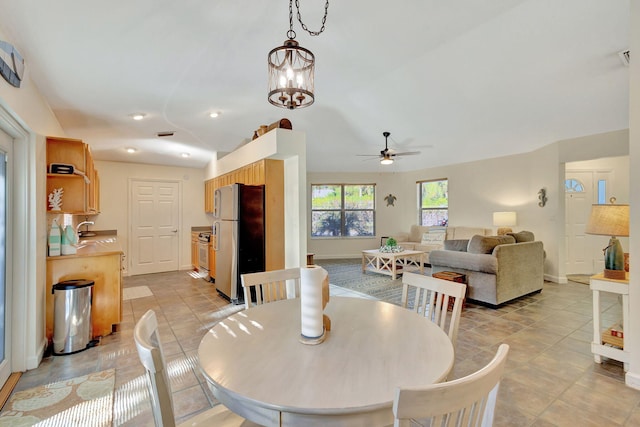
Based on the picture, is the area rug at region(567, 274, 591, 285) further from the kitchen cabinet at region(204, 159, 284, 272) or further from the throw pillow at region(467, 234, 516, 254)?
the kitchen cabinet at region(204, 159, 284, 272)

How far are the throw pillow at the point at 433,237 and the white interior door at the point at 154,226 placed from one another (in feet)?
18.7

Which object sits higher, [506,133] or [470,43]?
[470,43]

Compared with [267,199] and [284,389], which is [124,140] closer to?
[267,199]

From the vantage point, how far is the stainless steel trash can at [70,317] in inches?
107

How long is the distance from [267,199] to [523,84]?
12.5ft

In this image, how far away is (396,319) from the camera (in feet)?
4.91

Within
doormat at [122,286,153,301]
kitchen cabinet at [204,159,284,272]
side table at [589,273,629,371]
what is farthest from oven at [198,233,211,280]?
side table at [589,273,629,371]

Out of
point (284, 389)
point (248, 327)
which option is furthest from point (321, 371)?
point (248, 327)

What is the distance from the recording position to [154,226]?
6.43 metres

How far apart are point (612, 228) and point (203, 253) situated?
5.85 metres

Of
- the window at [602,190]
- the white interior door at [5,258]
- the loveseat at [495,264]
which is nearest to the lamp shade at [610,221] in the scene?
the loveseat at [495,264]

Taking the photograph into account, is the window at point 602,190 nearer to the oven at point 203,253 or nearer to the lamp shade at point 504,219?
the lamp shade at point 504,219

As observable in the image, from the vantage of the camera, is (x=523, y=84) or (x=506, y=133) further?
(x=506, y=133)

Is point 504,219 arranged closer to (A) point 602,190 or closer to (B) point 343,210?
(A) point 602,190
